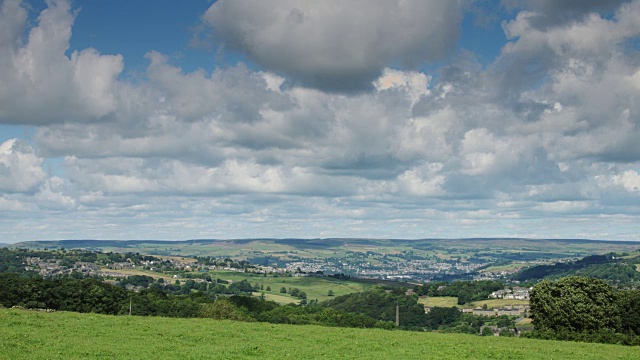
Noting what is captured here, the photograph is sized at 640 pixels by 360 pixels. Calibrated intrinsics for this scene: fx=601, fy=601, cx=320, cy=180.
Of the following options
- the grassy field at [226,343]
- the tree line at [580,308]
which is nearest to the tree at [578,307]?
the tree line at [580,308]

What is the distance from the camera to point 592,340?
6594 centimetres

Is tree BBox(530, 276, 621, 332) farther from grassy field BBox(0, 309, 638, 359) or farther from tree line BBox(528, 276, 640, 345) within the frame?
grassy field BBox(0, 309, 638, 359)

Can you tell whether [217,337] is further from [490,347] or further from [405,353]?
[490,347]

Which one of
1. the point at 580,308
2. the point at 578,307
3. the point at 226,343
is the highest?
the point at 226,343

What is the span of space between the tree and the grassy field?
2933 centimetres

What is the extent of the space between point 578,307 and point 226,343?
6008 cm

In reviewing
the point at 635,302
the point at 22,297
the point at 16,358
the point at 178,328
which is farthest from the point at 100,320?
the point at 635,302

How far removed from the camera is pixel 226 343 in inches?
2053

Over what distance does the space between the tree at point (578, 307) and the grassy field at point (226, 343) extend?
29327 mm

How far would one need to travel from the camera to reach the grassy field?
45.2 metres

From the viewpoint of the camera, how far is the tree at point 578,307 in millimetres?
89938

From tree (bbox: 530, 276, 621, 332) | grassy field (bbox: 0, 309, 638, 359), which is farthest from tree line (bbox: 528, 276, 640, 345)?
grassy field (bbox: 0, 309, 638, 359)

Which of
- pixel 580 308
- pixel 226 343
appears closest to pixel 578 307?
pixel 580 308

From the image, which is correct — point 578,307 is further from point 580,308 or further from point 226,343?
point 226,343
